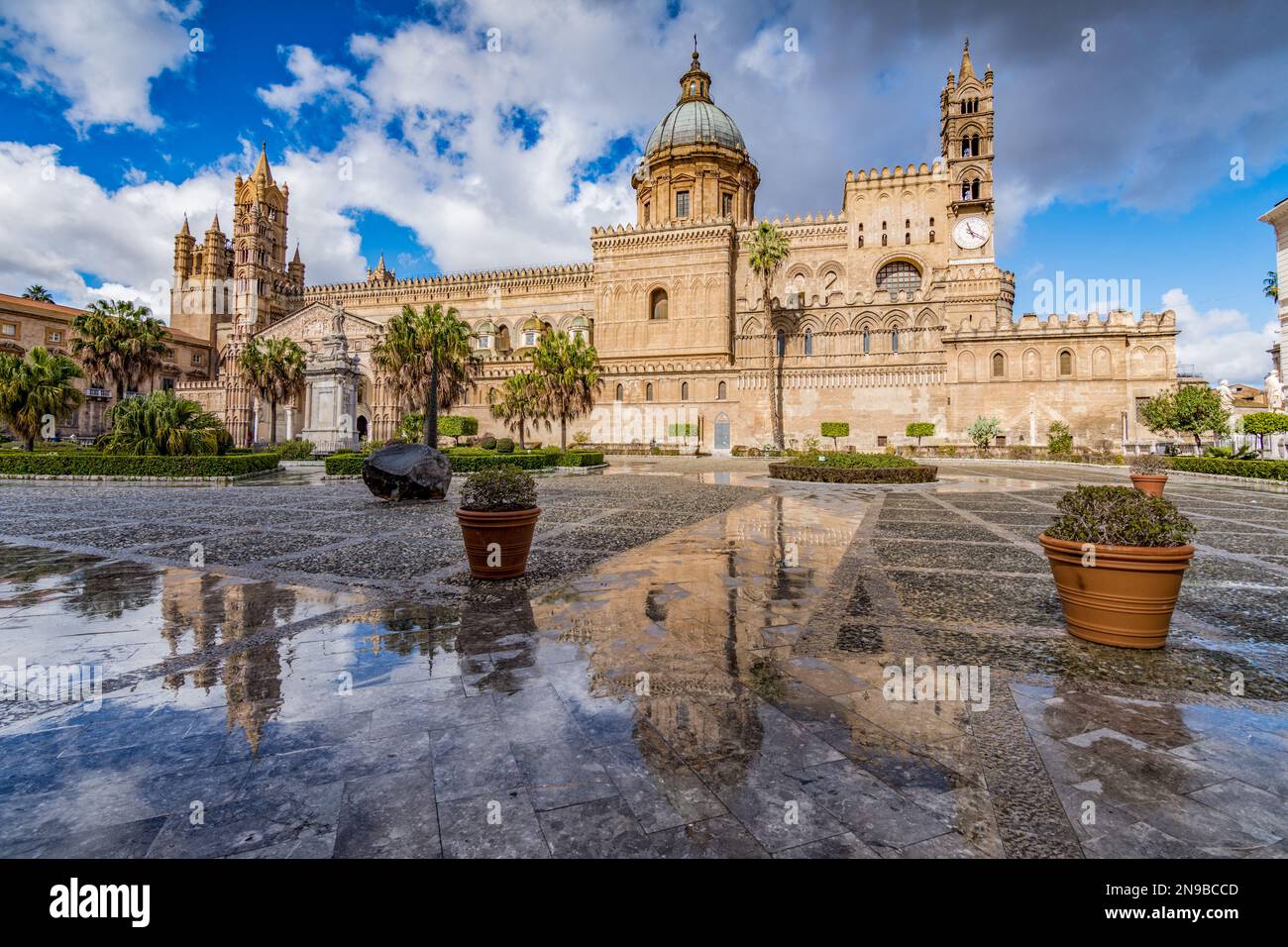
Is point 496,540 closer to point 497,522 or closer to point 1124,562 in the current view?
point 497,522

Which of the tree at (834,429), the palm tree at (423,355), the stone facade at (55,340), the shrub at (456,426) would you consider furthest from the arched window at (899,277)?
the stone facade at (55,340)

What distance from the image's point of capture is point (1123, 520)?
4.48 meters

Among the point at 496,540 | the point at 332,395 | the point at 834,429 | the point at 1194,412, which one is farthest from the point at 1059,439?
the point at 332,395

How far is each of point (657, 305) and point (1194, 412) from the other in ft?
124

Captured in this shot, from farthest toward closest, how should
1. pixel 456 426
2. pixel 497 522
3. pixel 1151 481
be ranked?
pixel 456 426 → pixel 1151 481 → pixel 497 522

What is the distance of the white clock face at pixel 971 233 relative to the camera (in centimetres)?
4778

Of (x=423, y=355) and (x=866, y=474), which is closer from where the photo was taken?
(x=866, y=474)

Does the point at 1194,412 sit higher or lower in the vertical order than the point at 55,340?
lower

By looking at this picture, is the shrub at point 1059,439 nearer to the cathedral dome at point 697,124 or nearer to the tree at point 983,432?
the tree at point 983,432

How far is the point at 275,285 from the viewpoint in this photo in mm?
71188

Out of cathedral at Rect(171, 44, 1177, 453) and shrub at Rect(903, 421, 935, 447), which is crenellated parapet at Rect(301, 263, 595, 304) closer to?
cathedral at Rect(171, 44, 1177, 453)

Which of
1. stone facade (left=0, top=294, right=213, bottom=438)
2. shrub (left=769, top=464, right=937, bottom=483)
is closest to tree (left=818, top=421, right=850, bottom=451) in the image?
shrub (left=769, top=464, right=937, bottom=483)
